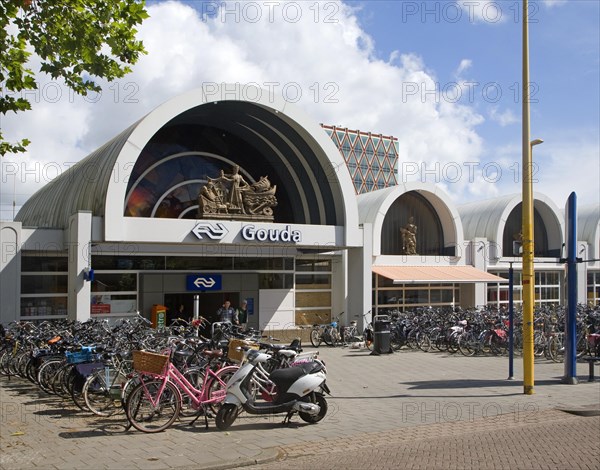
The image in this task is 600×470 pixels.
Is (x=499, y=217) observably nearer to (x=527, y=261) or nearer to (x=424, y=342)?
(x=424, y=342)

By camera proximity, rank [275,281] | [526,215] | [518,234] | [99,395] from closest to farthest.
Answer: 1. [99,395]
2. [526,215]
3. [275,281]
4. [518,234]

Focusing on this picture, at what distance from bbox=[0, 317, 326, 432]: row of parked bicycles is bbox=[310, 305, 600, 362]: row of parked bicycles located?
811 centimetres

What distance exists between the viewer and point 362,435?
8023 millimetres

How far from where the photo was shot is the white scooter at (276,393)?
27.2ft

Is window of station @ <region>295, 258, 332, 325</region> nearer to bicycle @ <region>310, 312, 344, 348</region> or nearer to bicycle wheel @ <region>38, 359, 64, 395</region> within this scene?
bicycle @ <region>310, 312, 344, 348</region>

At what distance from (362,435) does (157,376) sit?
2.78m

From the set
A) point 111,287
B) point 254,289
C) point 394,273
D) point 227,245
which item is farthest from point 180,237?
point 394,273

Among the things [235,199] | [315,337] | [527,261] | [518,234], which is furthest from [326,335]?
[518,234]

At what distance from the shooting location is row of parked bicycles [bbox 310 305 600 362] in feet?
52.2

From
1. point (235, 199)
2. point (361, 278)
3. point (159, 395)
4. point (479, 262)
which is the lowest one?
point (159, 395)

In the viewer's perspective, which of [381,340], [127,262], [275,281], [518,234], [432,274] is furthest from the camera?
[518,234]

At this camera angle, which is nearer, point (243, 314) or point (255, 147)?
point (243, 314)

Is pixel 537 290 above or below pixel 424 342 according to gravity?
above

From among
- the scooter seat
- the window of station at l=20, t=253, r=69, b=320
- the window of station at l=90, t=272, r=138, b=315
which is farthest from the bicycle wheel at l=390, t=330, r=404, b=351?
the scooter seat
